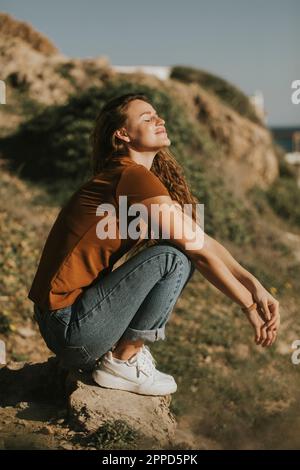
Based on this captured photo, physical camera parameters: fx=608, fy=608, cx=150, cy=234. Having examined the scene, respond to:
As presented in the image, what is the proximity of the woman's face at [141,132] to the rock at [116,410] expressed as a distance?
3.46 feet

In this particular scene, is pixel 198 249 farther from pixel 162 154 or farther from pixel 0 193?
pixel 0 193

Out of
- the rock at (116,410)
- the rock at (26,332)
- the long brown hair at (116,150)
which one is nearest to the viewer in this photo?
the rock at (116,410)

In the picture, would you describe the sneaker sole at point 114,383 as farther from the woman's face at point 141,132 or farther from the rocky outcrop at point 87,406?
the woman's face at point 141,132

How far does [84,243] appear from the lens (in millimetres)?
2424

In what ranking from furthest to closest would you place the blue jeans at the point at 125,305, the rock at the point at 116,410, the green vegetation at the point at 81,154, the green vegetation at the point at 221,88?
1. the green vegetation at the point at 221,88
2. the green vegetation at the point at 81,154
3. the rock at the point at 116,410
4. the blue jeans at the point at 125,305

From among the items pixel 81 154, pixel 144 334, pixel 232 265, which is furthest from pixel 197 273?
pixel 144 334

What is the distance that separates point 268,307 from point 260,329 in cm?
10

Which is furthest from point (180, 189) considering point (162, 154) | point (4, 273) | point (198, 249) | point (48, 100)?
point (48, 100)

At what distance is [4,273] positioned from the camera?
16.1 feet

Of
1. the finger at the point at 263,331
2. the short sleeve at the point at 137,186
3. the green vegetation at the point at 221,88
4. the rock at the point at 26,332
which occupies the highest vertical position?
the green vegetation at the point at 221,88

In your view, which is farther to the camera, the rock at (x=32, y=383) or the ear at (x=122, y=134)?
the rock at (x=32, y=383)

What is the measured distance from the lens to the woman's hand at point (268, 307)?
256 cm

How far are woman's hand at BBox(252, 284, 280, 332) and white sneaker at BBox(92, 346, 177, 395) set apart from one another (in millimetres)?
537

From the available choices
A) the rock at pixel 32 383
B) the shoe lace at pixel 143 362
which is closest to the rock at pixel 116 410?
the shoe lace at pixel 143 362
